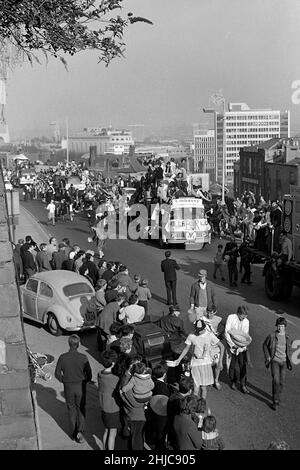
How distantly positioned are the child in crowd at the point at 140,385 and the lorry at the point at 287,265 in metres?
9.20

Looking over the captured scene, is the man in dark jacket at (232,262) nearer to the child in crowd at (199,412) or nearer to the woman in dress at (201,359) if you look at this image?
the woman in dress at (201,359)

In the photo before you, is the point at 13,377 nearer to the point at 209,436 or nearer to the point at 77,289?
the point at 209,436

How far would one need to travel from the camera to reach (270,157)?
7244 cm

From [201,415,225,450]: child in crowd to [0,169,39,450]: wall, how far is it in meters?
1.81

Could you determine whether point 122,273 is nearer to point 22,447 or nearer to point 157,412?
point 157,412

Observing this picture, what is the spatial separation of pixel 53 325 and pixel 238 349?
4.93 metres

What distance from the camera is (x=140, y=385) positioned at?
28.1ft

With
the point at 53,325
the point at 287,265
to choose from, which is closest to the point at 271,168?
the point at 287,265

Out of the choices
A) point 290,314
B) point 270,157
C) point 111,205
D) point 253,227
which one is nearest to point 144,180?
point 111,205

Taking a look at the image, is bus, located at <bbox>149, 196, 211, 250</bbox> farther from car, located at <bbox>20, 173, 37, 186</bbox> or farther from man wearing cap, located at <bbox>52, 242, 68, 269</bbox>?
car, located at <bbox>20, 173, 37, 186</bbox>

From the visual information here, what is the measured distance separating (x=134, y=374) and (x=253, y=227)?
15647 millimetres

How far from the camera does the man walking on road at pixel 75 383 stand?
926 centimetres

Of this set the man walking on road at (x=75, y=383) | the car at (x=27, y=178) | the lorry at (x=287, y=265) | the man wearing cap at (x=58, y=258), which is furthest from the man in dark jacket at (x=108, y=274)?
the car at (x=27, y=178)

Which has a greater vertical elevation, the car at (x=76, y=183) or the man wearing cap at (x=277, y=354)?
the car at (x=76, y=183)
